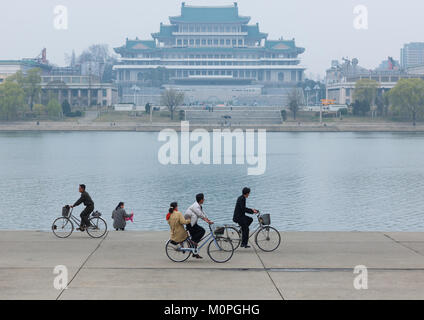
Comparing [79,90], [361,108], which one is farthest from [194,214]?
[79,90]

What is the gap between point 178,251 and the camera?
19.1 meters

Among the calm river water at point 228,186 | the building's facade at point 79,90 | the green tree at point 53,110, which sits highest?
the building's facade at point 79,90

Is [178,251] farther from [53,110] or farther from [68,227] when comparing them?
[53,110]

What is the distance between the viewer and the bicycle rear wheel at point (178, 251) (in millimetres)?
19016

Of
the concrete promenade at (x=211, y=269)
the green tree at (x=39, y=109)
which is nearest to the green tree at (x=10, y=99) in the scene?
Result: the green tree at (x=39, y=109)

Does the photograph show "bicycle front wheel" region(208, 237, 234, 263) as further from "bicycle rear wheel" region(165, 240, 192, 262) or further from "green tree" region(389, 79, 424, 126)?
"green tree" region(389, 79, 424, 126)

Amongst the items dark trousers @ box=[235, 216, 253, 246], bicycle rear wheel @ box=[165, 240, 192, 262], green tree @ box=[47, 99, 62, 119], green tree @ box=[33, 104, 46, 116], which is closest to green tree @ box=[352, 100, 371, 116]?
green tree @ box=[47, 99, 62, 119]

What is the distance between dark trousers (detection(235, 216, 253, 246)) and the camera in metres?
20.4

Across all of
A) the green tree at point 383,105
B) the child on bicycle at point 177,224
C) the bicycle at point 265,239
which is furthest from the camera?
the green tree at point 383,105

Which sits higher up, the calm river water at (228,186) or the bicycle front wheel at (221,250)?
the bicycle front wheel at (221,250)

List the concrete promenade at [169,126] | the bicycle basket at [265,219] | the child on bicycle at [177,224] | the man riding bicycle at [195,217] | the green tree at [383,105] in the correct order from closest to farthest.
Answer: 1. the child on bicycle at [177,224]
2. the man riding bicycle at [195,217]
3. the bicycle basket at [265,219]
4. the concrete promenade at [169,126]
5. the green tree at [383,105]

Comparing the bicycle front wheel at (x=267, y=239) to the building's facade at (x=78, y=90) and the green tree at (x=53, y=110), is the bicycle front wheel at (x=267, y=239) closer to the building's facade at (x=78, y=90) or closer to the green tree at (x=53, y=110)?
the green tree at (x=53, y=110)

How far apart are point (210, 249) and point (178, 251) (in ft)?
2.83

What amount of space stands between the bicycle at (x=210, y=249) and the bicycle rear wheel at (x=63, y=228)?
574cm
